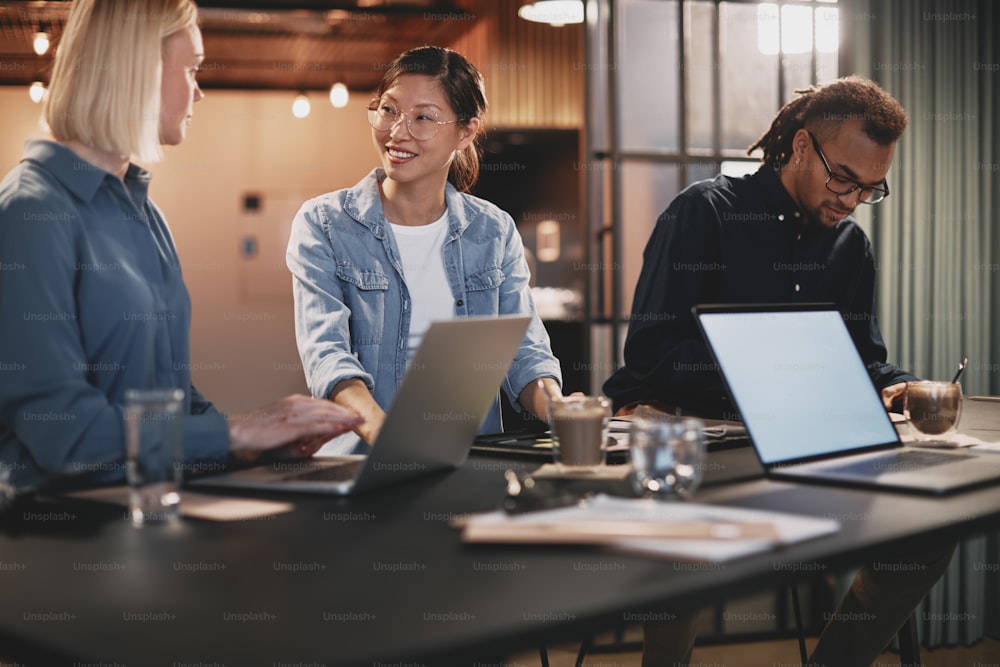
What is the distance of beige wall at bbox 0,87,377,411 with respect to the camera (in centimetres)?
859

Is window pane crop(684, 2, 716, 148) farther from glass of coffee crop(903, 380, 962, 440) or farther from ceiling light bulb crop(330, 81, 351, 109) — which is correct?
ceiling light bulb crop(330, 81, 351, 109)

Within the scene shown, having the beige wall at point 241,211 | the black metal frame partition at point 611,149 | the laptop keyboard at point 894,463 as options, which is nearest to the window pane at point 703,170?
the black metal frame partition at point 611,149

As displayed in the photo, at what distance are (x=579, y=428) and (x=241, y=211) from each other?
7.64m

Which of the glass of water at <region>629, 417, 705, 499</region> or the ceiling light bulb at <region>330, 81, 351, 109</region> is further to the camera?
the ceiling light bulb at <region>330, 81, 351, 109</region>

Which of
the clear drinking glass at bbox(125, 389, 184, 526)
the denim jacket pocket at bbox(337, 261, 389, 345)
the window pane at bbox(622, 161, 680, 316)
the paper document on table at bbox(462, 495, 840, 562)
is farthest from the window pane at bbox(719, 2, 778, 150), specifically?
the clear drinking glass at bbox(125, 389, 184, 526)

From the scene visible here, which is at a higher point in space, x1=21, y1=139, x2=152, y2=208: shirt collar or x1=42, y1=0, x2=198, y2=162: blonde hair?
x1=42, y1=0, x2=198, y2=162: blonde hair

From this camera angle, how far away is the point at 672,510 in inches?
46.4

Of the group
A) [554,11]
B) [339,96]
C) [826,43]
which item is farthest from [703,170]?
[339,96]

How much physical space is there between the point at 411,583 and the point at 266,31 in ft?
23.8

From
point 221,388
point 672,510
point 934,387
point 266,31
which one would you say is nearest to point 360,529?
point 672,510

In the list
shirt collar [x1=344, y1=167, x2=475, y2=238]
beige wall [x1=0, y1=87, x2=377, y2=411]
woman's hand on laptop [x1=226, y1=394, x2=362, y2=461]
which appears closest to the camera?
woman's hand on laptop [x1=226, y1=394, x2=362, y2=461]

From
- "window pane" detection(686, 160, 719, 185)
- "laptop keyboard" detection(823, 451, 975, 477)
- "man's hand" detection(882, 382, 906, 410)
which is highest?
"window pane" detection(686, 160, 719, 185)

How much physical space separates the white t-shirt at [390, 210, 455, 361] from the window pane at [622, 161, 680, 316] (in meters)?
Answer: 1.75

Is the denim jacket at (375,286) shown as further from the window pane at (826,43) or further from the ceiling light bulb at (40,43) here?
the ceiling light bulb at (40,43)
